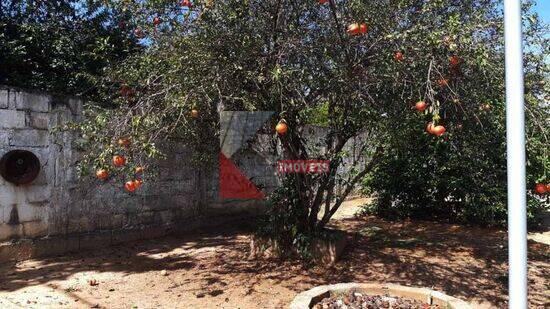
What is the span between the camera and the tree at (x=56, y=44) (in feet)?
22.9

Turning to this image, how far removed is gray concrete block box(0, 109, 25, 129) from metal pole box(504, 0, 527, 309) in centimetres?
521

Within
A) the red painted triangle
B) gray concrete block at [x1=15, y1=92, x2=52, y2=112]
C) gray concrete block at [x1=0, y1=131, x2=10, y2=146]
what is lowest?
the red painted triangle

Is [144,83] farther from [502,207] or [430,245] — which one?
[502,207]

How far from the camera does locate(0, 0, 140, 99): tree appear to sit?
6.97 m

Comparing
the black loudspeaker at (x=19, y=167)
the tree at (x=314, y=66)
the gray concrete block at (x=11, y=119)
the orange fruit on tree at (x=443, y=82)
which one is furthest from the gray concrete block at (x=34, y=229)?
the orange fruit on tree at (x=443, y=82)

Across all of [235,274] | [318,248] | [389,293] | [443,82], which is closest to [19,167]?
[235,274]

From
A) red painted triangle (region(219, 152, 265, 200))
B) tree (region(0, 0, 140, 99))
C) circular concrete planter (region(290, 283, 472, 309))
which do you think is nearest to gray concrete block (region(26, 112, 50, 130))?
tree (region(0, 0, 140, 99))

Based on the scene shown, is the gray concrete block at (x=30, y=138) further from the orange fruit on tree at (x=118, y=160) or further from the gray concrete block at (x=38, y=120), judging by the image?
the orange fruit on tree at (x=118, y=160)

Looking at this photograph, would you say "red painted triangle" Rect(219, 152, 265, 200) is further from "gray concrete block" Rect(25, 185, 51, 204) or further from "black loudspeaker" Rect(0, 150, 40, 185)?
"black loudspeaker" Rect(0, 150, 40, 185)

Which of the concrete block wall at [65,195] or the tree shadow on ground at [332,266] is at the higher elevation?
the concrete block wall at [65,195]

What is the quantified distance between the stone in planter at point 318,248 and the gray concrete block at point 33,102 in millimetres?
2946

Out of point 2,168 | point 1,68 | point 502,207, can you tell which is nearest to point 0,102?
point 2,168

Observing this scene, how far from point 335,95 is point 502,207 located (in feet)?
15.2

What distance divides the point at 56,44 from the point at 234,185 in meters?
3.52
